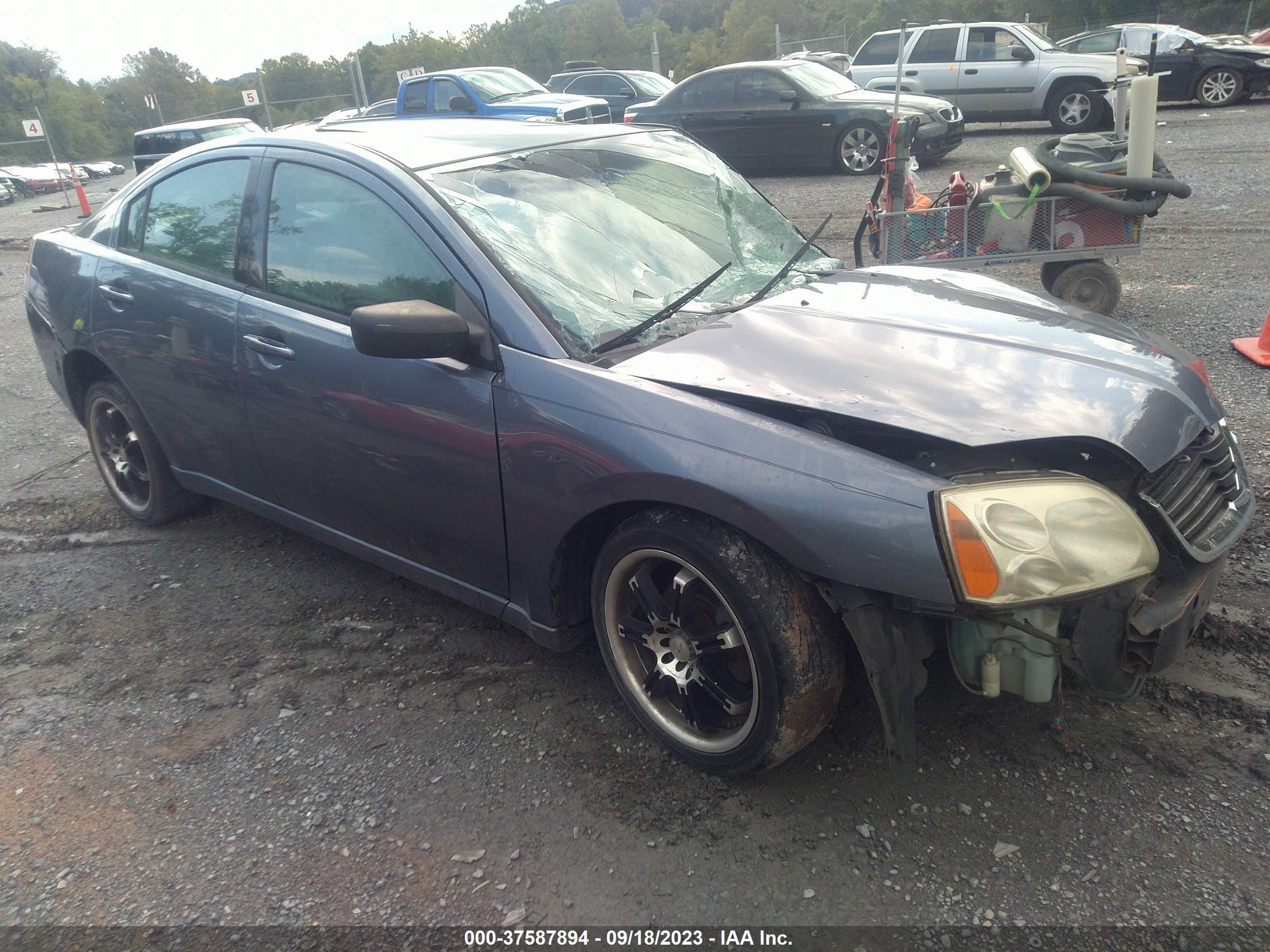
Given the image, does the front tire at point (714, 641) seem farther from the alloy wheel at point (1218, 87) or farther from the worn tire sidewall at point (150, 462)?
the alloy wheel at point (1218, 87)

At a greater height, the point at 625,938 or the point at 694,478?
the point at 694,478

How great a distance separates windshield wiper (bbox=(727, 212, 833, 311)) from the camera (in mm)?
3062

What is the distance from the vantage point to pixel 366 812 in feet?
8.34

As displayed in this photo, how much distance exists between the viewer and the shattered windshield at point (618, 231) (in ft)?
9.14

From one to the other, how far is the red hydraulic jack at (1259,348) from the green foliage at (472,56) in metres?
28.0

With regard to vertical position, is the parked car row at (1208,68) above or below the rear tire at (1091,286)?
above

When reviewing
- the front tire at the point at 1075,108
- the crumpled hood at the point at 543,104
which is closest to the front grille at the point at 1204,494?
the crumpled hood at the point at 543,104

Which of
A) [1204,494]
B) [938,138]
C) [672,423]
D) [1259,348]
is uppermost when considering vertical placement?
[938,138]

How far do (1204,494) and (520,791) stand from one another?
79.2 inches

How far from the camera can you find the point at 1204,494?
7.99ft

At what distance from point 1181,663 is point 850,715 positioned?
41.0 inches

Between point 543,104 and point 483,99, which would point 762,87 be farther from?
point 483,99

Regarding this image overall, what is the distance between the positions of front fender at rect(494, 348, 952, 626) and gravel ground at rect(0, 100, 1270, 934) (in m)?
0.54

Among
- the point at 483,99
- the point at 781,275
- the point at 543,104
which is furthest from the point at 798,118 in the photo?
the point at 781,275
